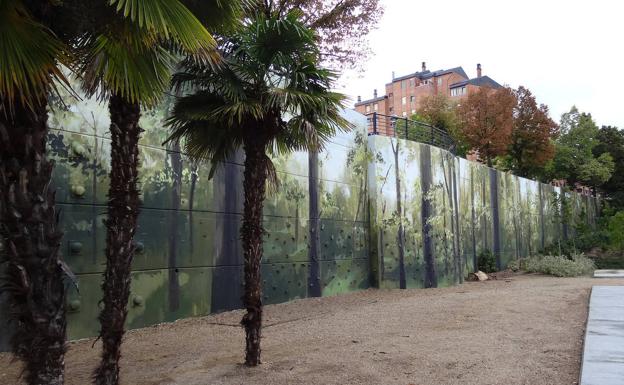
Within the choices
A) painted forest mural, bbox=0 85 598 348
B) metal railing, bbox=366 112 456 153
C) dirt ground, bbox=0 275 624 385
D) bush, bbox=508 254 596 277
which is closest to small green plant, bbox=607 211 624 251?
bush, bbox=508 254 596 277

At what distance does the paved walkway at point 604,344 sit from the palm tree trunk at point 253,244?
3.50 metres

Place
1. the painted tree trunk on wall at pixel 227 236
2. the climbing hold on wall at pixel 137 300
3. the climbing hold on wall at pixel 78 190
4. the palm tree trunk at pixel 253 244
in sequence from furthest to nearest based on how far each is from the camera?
the painted tree trunk on wall at pixel 227 236
the climbing hold on wall at pixel 137 300
the climbing hold on wall at pixel 78 190
the palm tree trunk at pixel 253 244

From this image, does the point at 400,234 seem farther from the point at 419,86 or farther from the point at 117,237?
the point at 419,86

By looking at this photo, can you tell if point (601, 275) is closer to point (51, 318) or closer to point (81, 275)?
point (81, 275)

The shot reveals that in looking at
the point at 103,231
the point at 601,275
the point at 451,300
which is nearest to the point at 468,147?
the point at 601,275

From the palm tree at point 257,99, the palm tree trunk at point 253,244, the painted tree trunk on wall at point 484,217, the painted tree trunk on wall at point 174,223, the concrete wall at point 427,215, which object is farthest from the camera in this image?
the painted tree trunk on wall at point 484,217

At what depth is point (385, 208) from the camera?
640 inches

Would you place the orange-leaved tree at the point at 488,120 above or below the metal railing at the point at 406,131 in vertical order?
above

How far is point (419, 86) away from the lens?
7850cm

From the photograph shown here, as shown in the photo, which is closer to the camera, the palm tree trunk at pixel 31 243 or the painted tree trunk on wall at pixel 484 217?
the palm tree trunk at pixel 31 243

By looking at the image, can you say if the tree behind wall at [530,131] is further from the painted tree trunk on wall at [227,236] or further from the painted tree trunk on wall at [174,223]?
the painted tree trunk on wall at [174,223]

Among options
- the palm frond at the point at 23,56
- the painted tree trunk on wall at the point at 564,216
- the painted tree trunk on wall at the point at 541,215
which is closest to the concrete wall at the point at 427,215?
the painted tree trunk on wall at the point at 541,215

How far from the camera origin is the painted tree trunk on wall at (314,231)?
13820 mm

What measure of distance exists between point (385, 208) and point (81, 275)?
9.80 meters
